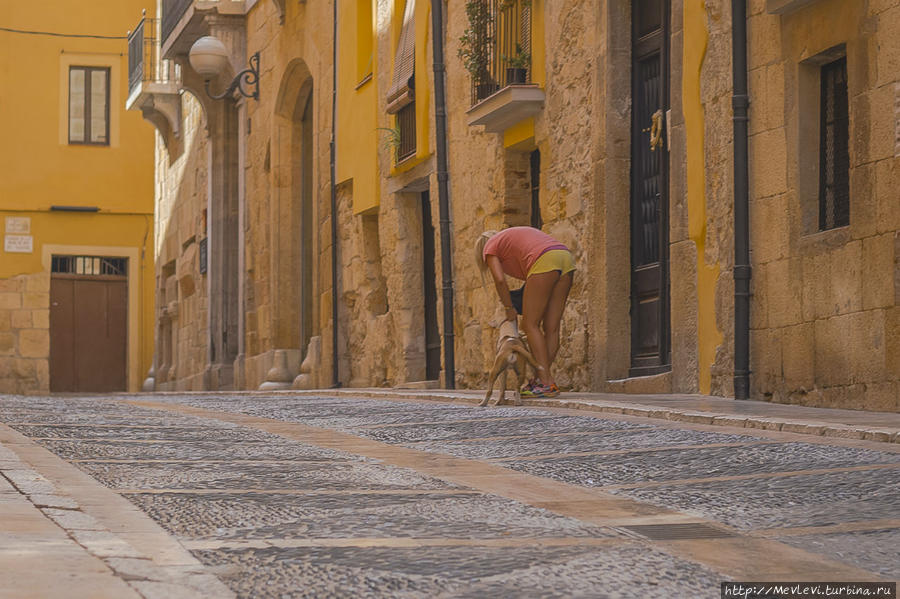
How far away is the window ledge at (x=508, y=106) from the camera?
15062 millimetres

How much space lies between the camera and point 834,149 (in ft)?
36.2

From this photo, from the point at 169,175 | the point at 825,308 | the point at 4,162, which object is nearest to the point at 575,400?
the point at 825,308

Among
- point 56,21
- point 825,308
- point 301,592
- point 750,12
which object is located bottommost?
point 301,592

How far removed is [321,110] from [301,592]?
1889 cm

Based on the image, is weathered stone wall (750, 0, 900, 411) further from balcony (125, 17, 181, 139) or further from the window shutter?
balcony (125, 17, 181, 139)

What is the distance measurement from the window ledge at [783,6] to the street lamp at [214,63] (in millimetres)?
14542

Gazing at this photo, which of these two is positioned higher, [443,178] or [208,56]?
[208,56]

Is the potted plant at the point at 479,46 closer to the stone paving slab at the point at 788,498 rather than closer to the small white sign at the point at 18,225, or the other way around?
the stone paving slab at the point at 788,498

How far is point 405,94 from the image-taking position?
18.7 meters

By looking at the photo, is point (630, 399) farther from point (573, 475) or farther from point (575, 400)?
point (573, 475)

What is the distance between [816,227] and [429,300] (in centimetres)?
849

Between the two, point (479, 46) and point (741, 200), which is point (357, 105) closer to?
point (479, 46)

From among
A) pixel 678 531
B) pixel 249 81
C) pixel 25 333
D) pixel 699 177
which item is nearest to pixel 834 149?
pixel 699 177

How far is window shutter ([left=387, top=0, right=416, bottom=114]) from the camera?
18.6 m
